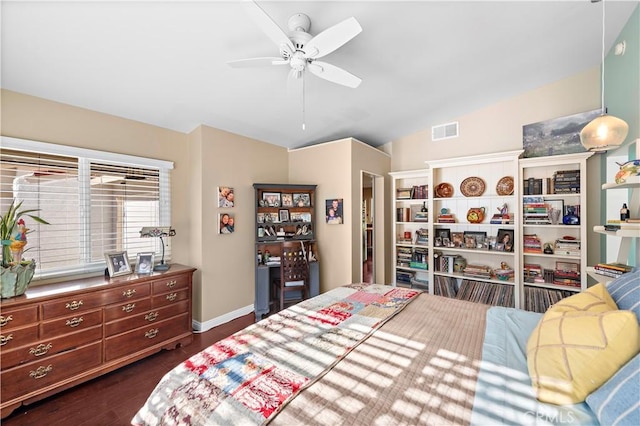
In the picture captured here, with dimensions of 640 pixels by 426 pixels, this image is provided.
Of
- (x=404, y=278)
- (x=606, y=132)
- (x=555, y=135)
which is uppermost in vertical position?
(x=555, y=135)

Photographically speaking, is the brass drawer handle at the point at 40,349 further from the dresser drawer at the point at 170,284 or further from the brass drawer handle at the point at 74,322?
the dresser drawer at the point at 170,284

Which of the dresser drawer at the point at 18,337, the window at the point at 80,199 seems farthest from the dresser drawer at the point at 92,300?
the window at the point at 80,199

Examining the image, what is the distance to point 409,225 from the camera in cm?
414

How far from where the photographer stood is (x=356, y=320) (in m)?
1.67

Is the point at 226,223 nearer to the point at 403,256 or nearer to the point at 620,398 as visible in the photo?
the point at 403,256

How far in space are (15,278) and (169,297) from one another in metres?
1.08

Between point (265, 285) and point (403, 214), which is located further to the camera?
point (403, 214)

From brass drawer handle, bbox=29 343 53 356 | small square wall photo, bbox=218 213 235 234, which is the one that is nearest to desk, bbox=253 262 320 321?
small square wall photo, bbox=218 213 235 234

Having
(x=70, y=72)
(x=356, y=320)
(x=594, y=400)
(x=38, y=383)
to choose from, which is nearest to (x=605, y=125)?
(x=594, y=400)

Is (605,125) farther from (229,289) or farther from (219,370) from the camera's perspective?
(229,289)

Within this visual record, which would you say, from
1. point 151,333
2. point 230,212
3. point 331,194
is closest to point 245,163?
point 230,212

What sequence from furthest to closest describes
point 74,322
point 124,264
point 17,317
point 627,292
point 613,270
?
point 124,264 → point 74,322 → point 17,317 → point 613,270 → point 627,292

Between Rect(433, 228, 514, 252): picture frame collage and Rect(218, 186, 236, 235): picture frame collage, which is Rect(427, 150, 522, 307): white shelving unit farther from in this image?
Rect(218, 186, 236, 235): picture frame collage

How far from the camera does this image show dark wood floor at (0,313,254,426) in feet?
5.86
